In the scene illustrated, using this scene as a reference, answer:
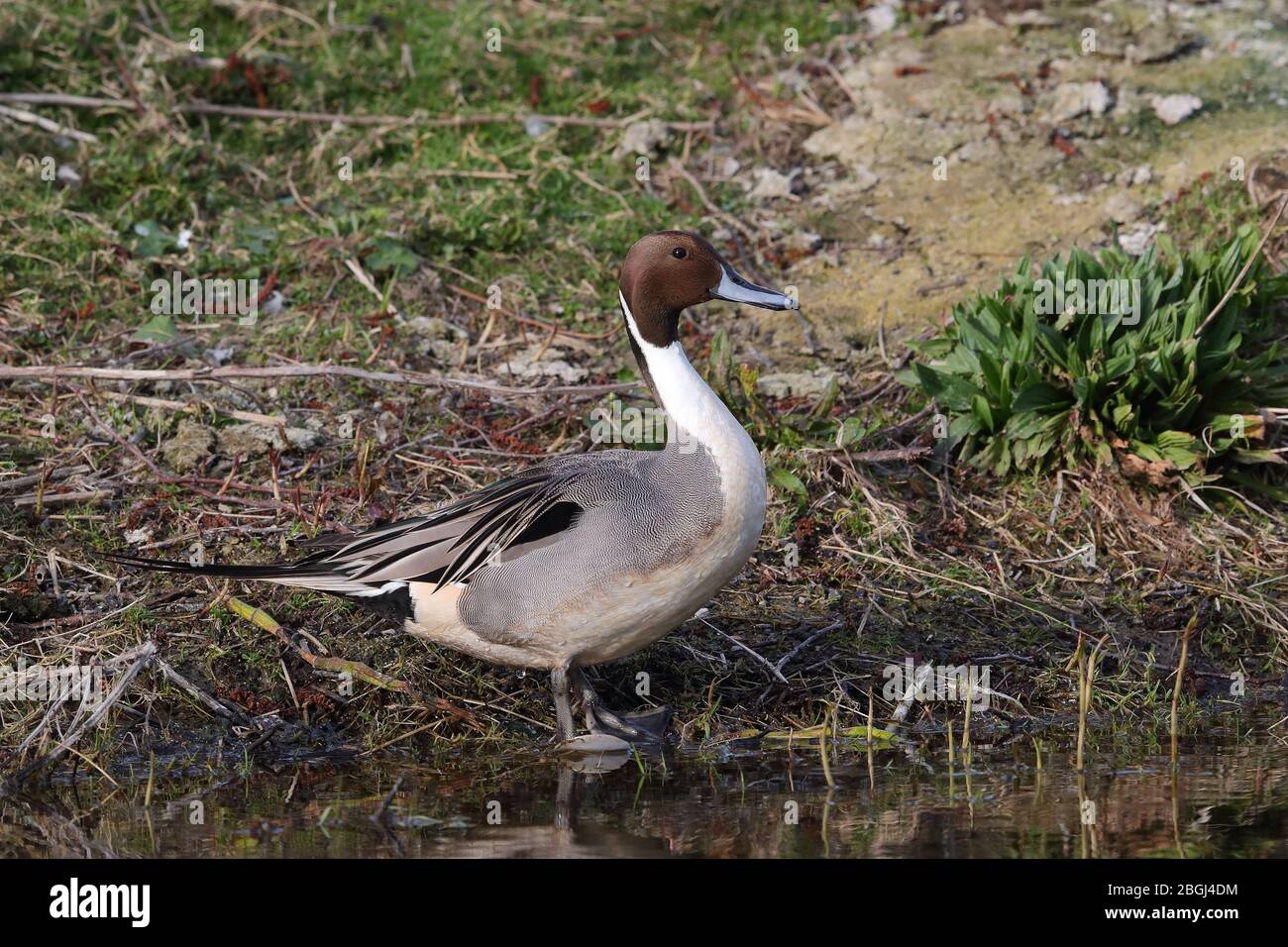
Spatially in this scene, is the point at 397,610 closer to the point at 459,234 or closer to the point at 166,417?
the point at 166,417

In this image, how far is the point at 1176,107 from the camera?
310 inches

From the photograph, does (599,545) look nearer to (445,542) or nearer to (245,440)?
(445,542)

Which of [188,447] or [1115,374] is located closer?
[1115,374]

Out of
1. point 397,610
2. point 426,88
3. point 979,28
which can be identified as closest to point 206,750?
point 397,610

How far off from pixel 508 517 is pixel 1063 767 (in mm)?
1703

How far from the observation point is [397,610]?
4.64 metres

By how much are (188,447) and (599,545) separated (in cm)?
218

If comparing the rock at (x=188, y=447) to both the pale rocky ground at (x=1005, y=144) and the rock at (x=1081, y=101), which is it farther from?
the rock at (x=1081, y=101)

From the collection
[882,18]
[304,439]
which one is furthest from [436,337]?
[882,18]

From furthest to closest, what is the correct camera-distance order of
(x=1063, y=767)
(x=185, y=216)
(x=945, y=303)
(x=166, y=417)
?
(x=185, y=216)
(x=945, y=303)
(x=166, y=417)
(x=1063, y=767)

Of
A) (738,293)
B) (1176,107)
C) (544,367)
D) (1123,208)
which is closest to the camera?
(738,293)

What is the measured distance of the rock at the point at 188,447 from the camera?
5.83 meters
